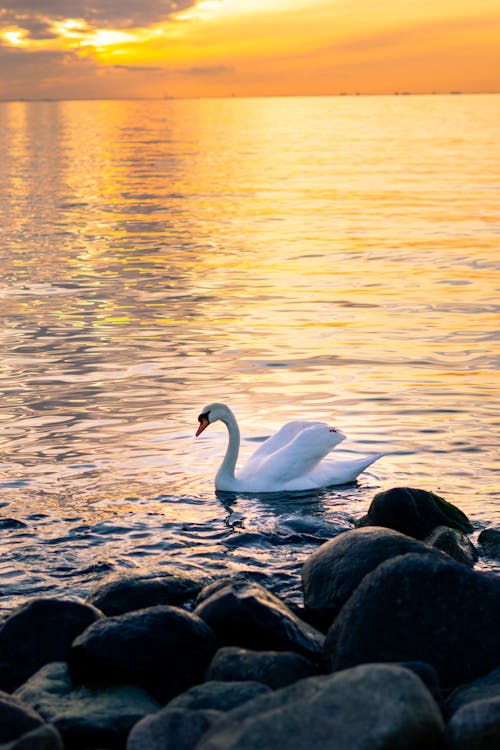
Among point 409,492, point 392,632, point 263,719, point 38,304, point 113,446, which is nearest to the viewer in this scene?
point 263,719

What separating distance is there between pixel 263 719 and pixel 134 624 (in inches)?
75.9

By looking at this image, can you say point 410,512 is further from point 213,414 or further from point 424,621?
point 213,414

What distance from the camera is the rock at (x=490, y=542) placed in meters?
10.0

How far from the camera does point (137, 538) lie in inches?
425

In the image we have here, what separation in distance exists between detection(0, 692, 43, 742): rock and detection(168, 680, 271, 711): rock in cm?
79

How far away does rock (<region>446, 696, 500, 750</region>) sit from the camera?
5.79m

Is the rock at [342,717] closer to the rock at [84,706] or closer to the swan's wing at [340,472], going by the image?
the rock at [84,706]

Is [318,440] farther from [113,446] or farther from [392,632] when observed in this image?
[392,632]

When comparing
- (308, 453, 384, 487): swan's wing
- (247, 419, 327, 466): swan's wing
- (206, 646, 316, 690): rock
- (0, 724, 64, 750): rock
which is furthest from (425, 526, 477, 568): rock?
(0, 724, 64, 750): rock

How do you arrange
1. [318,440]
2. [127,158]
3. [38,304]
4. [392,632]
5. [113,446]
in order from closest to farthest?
[392,632] < [318,440] < [113,446] < [38,304] < [127,158]

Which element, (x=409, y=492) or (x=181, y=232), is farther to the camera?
(x=181, y=232)

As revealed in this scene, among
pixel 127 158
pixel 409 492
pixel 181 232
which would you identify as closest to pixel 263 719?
pixel 409 492

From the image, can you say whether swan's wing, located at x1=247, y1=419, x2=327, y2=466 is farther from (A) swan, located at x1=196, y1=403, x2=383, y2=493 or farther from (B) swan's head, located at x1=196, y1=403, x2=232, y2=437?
(B) swan's head, located at x1=196, y1=403, x2=232, y2=437

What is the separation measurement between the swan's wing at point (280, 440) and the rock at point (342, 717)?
6846 mm
